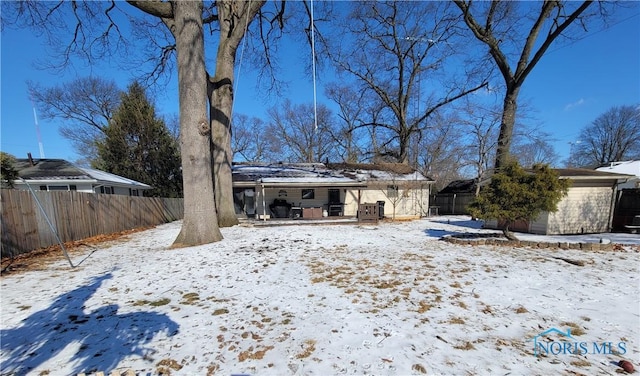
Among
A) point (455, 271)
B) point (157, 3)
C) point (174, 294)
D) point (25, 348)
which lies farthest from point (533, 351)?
point (157, 3)

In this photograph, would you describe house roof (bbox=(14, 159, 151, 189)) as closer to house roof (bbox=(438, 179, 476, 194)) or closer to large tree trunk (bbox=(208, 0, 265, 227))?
large tree trunk (bbox=(208, 0, 265, 227))

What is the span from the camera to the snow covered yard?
2.22 metres

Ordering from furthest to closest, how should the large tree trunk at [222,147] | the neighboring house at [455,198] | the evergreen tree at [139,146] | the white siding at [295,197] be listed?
the neighboring house at [455,198], the evergreen tree at [139,146], the white siding at [295,197], the large tree trunk at [222,147]

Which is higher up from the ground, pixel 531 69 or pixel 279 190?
pixel 531 69

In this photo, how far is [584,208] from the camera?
9203 mm

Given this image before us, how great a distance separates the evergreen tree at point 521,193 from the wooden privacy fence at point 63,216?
11.1 metres

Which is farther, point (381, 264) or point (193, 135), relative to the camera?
point (193, 135)

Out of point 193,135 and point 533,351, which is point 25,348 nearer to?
point 533,351

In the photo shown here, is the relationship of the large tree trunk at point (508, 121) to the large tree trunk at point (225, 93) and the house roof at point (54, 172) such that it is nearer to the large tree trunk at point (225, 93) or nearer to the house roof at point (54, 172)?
the large tree trunk at point (225, 93)

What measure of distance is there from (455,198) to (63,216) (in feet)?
77.4

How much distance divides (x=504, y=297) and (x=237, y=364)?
138 inches

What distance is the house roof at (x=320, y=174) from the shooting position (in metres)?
14.4

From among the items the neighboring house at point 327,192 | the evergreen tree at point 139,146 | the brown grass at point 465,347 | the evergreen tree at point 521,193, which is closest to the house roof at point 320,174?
the neighboring house at point 327,192

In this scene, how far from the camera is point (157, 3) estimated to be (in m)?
7.19
